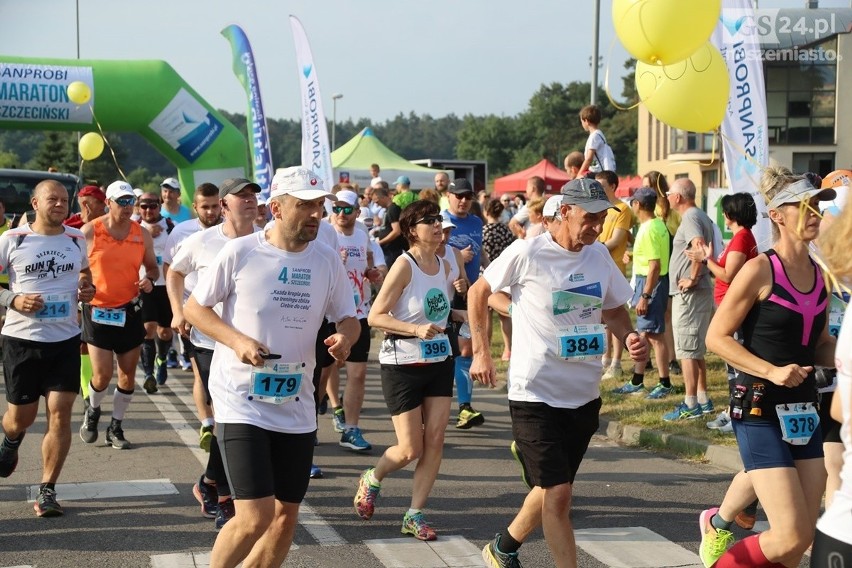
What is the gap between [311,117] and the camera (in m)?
15.3

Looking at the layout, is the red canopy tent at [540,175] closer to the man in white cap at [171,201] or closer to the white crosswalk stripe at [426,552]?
the man in white cap at [171,201]

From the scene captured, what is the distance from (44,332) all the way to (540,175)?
2919cm

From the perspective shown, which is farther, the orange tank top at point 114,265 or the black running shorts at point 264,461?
the orange tank top at point 114,265

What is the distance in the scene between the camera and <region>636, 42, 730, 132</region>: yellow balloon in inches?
289

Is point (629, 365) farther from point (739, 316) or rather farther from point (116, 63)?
point (116, 63)

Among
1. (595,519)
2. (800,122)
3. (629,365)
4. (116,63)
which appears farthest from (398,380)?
(800,122)

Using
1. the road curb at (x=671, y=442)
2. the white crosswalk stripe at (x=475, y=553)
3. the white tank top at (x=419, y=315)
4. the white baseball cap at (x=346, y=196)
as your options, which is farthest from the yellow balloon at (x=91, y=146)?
the white crosswalk stripe at (x=475, y=553)

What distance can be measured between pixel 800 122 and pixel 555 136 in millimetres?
57095

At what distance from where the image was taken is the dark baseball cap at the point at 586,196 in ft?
16.8

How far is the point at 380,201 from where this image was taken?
17.8m

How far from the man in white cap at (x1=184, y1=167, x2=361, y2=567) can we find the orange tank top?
170 inches

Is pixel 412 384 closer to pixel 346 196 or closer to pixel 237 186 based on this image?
pixel 237 186

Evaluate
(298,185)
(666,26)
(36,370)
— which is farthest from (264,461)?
(666,26)

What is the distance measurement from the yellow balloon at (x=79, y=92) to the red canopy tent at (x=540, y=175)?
1670 centimetres
